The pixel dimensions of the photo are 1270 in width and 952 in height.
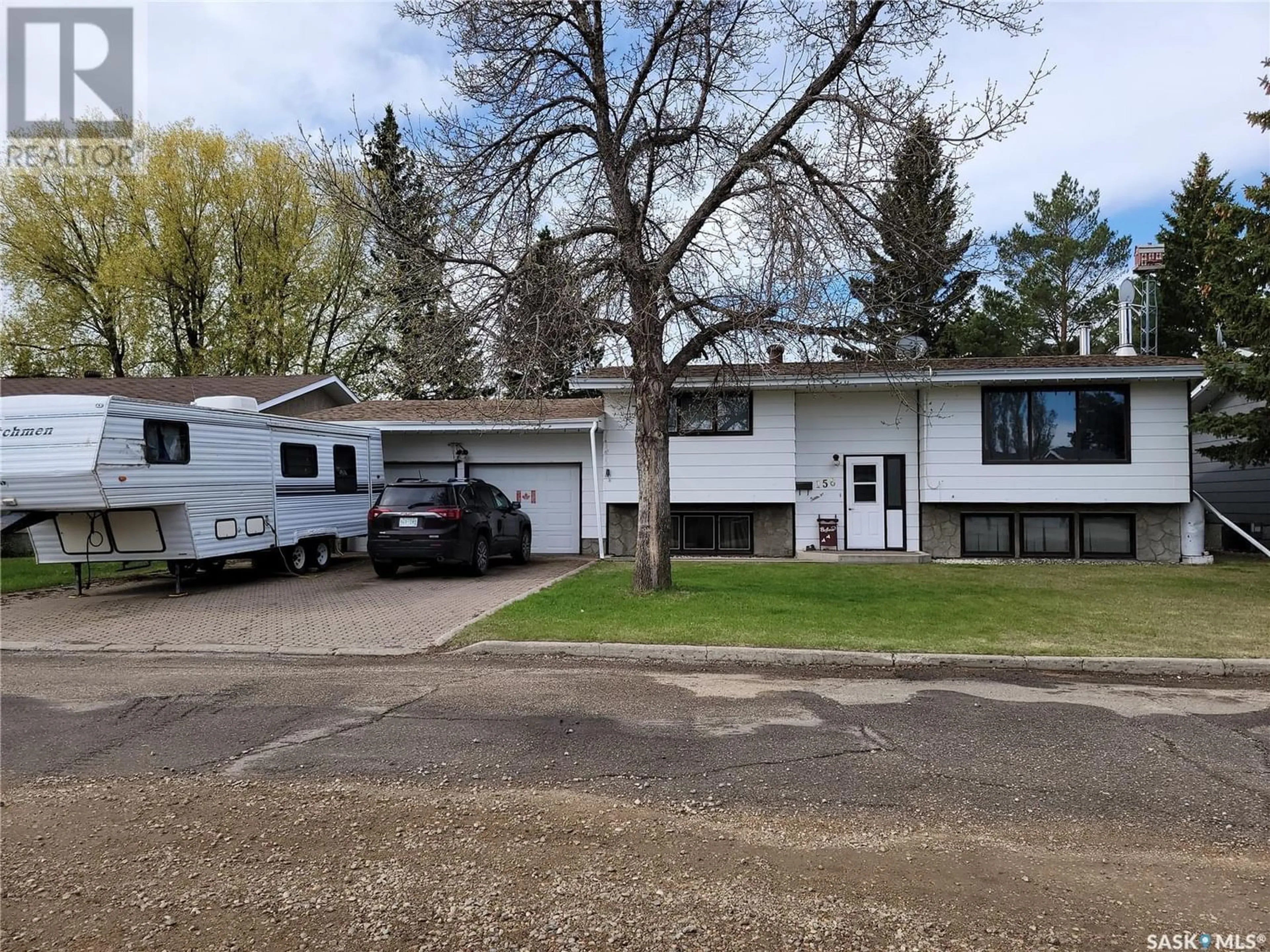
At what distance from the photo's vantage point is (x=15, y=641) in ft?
30.1

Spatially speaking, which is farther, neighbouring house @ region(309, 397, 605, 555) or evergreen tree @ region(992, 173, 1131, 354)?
evergreen tree @ region(992, 173, 1131, 354)

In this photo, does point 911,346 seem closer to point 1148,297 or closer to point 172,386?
point 1148,297

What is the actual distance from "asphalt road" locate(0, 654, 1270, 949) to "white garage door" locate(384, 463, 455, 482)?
11.9m

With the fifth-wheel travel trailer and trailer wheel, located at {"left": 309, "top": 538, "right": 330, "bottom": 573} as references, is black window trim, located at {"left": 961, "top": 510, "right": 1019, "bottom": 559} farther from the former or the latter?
trailer wheel, located at {"left": 309, "top": 538, "right": 330, "bottom": 573}

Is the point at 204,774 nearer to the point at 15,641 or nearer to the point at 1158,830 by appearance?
the point at 1158,830

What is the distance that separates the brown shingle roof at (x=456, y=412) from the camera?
17.1 m

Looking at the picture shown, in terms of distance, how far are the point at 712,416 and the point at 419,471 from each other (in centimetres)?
731

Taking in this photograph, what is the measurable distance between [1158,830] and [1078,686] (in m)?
3.08

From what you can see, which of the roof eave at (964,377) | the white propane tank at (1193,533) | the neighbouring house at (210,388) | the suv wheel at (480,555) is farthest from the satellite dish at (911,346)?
the neighbouring house at (210,388)

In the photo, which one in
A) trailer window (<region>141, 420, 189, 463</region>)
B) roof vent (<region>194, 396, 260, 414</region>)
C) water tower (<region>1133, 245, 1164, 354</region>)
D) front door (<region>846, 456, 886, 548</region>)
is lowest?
front door (<region>846, 456, 886, 548</region>)

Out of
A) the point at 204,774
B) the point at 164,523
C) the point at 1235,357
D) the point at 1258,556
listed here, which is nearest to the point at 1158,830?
the point at 204,774

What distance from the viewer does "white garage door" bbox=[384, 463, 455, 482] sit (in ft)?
61.9

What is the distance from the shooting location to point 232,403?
14.9m

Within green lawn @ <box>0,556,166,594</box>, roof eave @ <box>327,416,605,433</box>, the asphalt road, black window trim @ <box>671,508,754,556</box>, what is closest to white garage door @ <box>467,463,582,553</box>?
roof eave @ <box>327,416,605,433</box>
